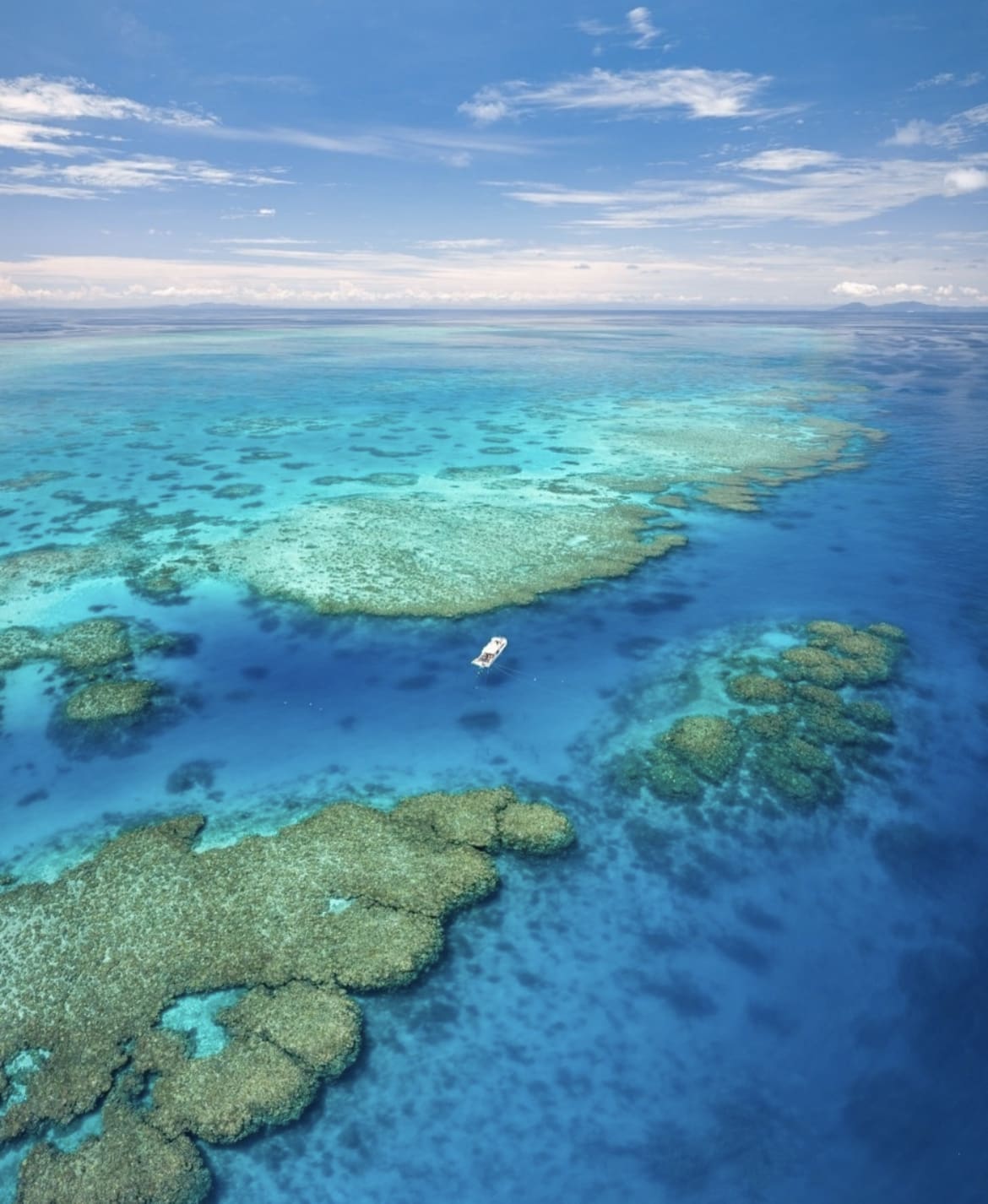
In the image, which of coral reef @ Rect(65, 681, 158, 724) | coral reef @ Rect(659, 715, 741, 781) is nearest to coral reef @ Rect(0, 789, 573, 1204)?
coral reef @ Rect(659, 715, 741, 781)

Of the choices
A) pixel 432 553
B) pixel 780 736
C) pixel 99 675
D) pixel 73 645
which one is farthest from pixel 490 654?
pixel 73 645

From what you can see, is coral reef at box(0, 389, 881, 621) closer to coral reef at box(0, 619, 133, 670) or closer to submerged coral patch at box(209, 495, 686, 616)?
submerged coral patch at box(209, 495, 686, 616)

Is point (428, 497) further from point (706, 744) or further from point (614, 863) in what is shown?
point (614, 863)

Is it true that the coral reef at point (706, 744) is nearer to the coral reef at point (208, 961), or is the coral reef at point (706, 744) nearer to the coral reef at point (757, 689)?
the coral reef at point (757, 689)

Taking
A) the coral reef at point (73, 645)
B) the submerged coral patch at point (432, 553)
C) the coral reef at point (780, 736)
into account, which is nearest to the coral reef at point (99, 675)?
the coral reef at point (73, 645)

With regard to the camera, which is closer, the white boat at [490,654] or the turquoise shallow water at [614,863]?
the turquoise shallow water at [614,863]

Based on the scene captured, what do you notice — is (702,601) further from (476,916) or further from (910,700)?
(476,916)
